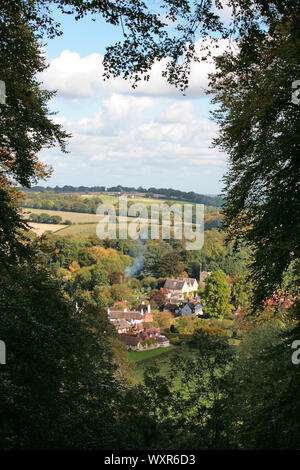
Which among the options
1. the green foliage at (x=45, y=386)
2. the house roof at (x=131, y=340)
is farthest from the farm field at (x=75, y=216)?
the green foliage at (x=45, y=386)

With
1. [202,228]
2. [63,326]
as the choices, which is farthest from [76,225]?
[63,326]

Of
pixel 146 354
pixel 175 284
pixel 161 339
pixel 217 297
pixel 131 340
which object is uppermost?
pixel 217 297

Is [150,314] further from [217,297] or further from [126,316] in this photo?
[217,297]

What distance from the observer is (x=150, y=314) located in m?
58.3

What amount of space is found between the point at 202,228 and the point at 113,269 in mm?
32533

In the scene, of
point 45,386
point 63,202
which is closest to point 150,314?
point 45,386

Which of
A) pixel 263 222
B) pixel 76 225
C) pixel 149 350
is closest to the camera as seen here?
pixel 263 222

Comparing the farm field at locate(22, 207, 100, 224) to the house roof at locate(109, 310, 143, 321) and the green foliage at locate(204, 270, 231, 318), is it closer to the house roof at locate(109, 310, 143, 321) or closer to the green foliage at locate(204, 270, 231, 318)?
the house roof at locate(109, 310, 143, 321)

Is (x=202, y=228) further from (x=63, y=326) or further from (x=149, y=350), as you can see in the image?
(x=63, y=326)

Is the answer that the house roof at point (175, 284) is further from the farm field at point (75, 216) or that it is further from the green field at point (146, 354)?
the green field at point (146, 354)

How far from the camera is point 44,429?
730 cm

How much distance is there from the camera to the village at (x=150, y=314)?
4366cm

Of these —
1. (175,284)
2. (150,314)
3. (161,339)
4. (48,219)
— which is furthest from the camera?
(48,219)

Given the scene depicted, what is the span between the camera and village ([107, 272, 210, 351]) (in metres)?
43.7
